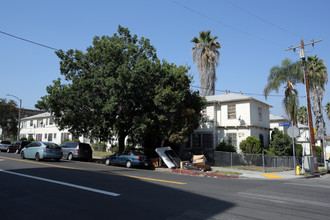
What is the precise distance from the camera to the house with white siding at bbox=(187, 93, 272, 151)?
25.4 m

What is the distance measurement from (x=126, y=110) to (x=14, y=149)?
65.9 feet

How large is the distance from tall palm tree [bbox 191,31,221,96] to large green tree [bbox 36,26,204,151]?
12614 millimetres

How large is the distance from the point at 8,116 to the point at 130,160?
44.9 metres

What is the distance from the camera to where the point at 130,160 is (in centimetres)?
1877

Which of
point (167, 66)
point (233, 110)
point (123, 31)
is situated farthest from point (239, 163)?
point (123, 31)

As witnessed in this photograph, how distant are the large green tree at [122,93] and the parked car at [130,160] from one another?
1.58 metres

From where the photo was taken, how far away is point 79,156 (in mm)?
22234

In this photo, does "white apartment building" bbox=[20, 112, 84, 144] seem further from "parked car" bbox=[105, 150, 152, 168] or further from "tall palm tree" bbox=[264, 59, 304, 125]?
"tall palm tree" bbox=[264, 59, 304, 125]

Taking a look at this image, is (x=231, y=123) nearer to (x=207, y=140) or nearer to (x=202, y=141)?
(x=207, y=140)

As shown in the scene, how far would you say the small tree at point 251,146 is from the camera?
23.5 m

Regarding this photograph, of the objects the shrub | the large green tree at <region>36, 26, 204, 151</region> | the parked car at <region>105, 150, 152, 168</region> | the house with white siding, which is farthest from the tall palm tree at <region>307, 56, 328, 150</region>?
the parked car at <region>105, 150, 152, 168</region>

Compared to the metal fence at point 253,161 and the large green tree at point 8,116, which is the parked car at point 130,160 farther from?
the large green tree at point 8,116

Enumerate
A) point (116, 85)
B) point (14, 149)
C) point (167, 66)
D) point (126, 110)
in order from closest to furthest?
1. point (116, 85)
2. point (126, 110)
3. point (167, 66)
4. point (14, 149)

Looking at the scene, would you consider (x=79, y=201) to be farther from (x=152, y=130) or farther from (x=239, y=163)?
(x=239, y=163)
